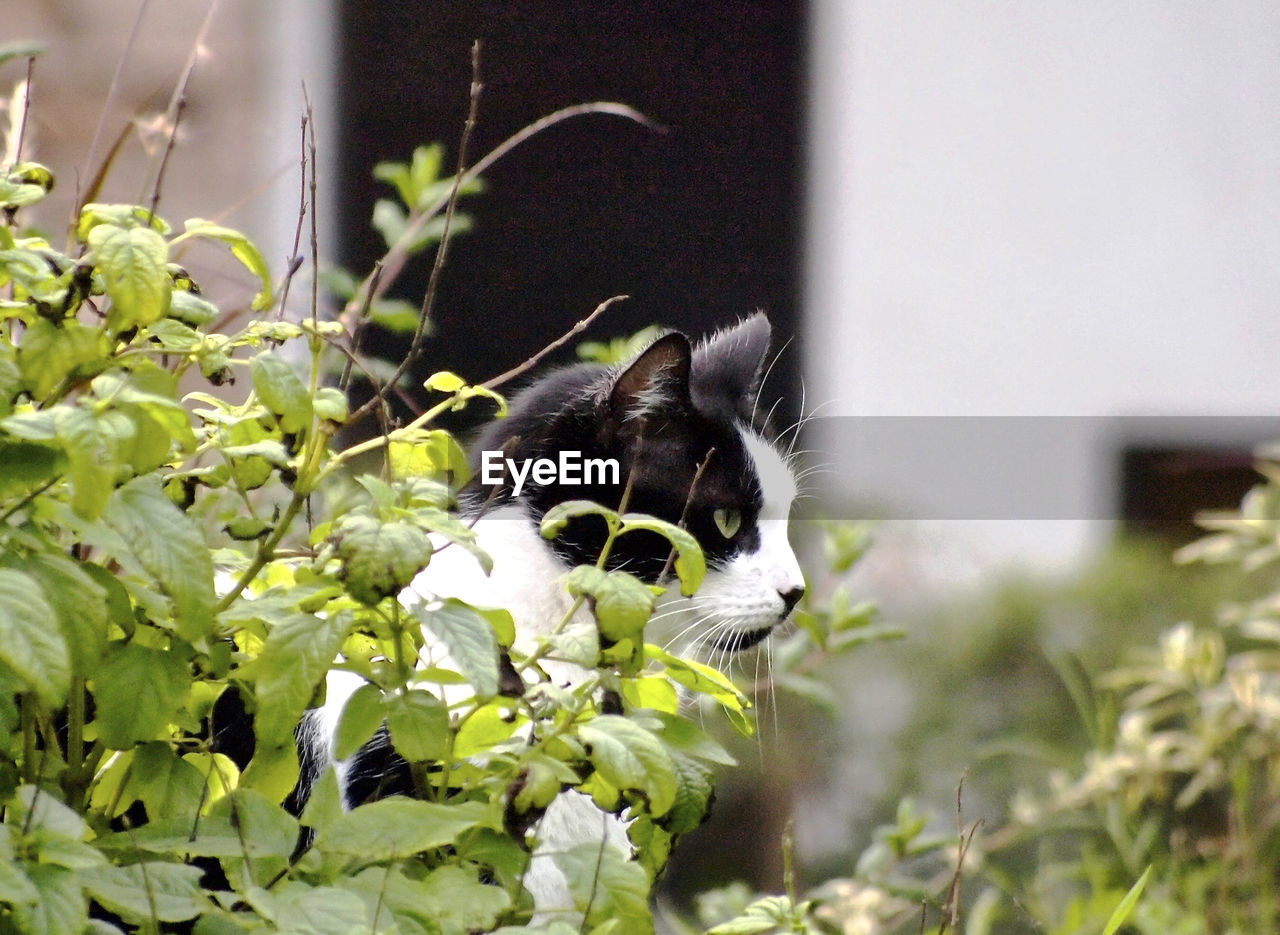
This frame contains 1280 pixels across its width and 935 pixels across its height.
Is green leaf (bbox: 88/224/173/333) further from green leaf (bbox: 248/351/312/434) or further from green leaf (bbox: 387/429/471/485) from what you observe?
green leaf (bbox: 387/429/471/485)

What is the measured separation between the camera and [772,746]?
1985 mm

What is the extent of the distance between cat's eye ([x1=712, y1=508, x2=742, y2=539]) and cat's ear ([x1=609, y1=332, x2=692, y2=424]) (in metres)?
0.10

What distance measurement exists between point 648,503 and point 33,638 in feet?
2.19

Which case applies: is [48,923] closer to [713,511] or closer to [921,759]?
[713,511]

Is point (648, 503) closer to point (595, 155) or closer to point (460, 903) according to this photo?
point (460, 903)

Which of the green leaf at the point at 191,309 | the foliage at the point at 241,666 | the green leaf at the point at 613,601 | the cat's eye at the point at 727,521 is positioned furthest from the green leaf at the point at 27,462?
the cat's eye at the point at 727,521

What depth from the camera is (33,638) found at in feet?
1.37

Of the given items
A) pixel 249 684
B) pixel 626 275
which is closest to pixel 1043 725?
pixel 626 275

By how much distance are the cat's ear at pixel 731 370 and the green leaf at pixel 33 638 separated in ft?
2.41

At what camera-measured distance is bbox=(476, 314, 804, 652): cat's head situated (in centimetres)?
102

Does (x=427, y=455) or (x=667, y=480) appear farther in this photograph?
(x=667, y=480)

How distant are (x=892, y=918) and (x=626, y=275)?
3.64 ft

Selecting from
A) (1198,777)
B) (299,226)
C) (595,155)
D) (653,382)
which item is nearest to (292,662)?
(299,226)

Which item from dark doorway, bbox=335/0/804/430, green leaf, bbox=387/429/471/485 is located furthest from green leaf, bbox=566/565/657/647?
dark doorway, bbox=335/0/804/430
